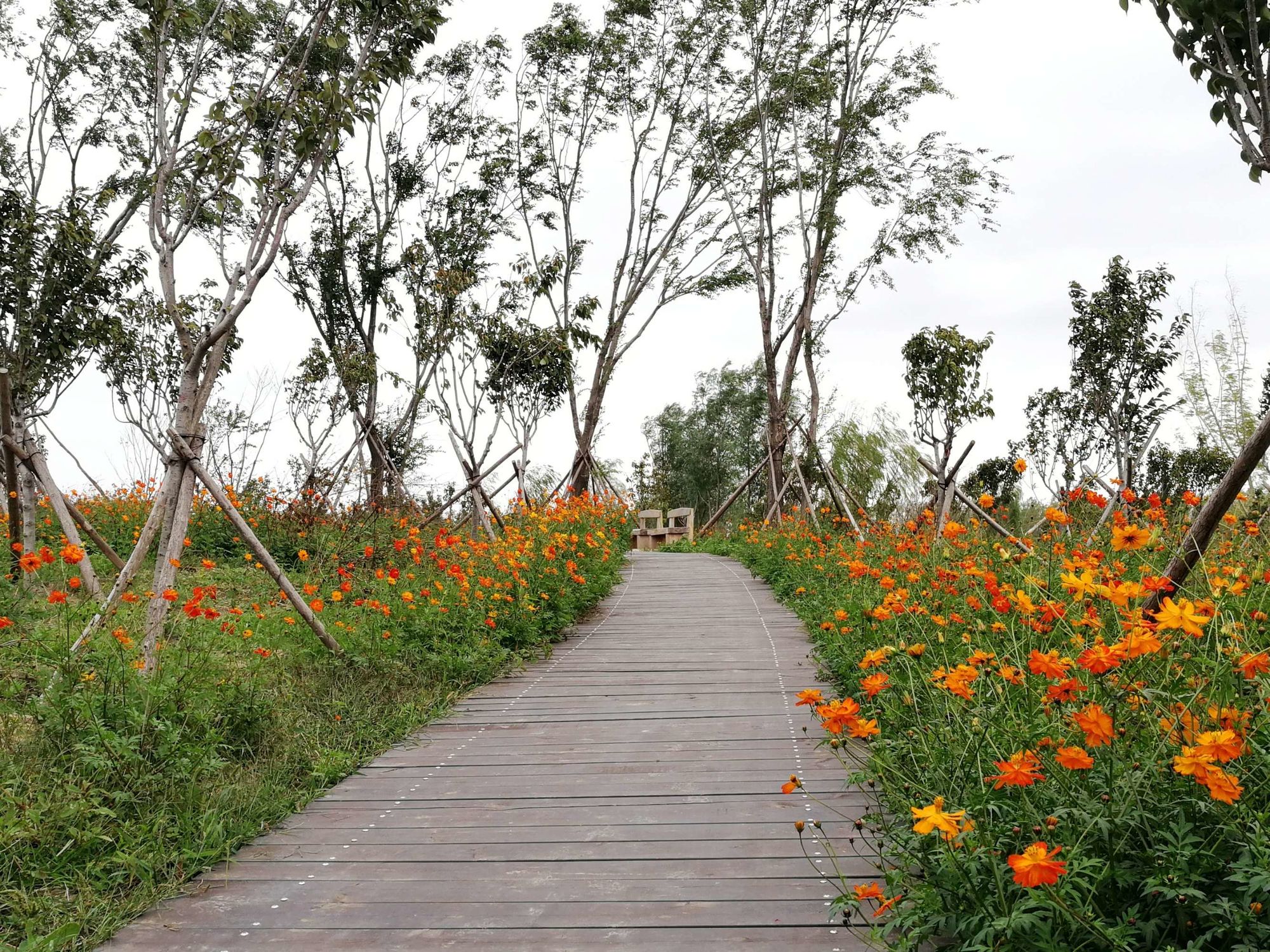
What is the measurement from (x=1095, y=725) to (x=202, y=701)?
3.25m

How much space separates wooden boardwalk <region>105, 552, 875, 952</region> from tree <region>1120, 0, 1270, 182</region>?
8.29ft

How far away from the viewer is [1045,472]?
1557 cm

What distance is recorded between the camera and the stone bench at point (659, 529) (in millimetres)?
17312

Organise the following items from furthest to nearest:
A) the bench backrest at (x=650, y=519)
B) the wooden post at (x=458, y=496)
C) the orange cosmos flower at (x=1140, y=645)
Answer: the bench backrest at (x=650, y=519)
the wooden post at (x=458, y=496)
the orange cosmos flower at (x=1140, y=645)

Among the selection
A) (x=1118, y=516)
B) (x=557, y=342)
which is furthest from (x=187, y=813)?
(x=557, y=342)

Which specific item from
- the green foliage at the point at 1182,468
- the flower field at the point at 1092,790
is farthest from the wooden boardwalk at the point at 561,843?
the green foliage at the point at 1182,468

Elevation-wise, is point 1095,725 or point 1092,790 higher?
point 1095,725

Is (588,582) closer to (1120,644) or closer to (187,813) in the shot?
(187,813)

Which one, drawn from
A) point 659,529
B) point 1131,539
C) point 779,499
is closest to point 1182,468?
point 779,499

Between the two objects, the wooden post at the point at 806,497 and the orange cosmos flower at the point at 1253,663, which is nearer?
the orange cosmos flower at the point at 1253,663

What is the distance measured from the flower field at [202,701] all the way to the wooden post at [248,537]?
152mm

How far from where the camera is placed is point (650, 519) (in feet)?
61.0

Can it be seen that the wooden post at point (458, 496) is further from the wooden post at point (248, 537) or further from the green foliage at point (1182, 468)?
the green foliage at point (1182, 468)

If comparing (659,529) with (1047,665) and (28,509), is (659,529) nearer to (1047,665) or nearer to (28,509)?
(28,509)
